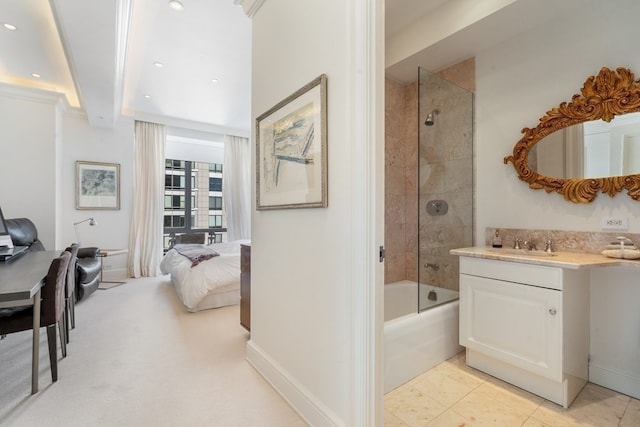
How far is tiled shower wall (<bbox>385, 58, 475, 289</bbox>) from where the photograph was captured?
10.5 feet

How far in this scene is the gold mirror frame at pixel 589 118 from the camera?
1.88 m

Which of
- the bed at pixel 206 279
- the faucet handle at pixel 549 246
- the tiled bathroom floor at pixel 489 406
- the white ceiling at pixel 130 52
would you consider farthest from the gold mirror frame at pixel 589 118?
the bed at pixel 206 279

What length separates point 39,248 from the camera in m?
3.57

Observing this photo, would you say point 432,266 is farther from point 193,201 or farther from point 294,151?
point 193,201

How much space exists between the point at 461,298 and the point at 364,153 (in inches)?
61.1

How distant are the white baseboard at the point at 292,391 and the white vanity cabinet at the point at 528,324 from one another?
1282 mm

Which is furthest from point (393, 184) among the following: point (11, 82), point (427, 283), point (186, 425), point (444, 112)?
point (11, 82)

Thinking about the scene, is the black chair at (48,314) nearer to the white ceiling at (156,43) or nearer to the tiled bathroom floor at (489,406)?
the white ceiling at (156,43)

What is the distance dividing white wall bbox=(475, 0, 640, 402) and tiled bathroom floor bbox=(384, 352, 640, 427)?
0.31 metres

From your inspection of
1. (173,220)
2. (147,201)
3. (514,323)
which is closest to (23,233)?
(147,201)

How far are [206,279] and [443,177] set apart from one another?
2.82 metres

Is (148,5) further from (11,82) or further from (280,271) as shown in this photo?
(11,82)

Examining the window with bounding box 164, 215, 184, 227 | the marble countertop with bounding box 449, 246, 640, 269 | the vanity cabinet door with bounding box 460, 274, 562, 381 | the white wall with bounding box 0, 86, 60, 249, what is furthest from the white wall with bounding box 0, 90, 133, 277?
the marble countertop with bounding box 449, 246, 640, 269

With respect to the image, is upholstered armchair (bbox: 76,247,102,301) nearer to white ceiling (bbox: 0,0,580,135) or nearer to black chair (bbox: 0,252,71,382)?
black chair (bbox: 0,252,71,382)
